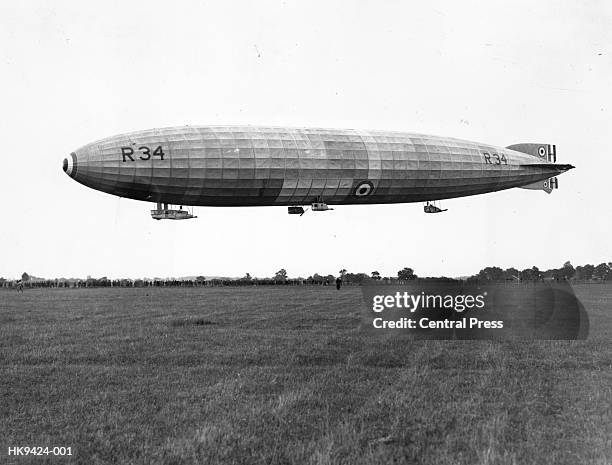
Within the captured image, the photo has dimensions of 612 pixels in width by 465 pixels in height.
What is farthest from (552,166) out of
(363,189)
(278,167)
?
(278,167)

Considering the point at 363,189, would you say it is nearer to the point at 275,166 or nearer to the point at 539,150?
the point at 275,166

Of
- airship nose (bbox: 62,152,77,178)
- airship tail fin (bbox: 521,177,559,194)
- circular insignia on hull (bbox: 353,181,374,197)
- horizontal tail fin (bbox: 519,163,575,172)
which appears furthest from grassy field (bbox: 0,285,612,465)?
airship tail fin (bbox: 521,177,559,194)

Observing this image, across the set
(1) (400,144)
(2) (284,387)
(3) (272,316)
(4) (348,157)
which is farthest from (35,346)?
(1) (400,144)

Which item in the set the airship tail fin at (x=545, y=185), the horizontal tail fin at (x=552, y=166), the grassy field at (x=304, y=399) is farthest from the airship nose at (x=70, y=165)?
the airship tail fin at (x=545, y=185)

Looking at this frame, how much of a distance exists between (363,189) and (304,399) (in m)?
18.3

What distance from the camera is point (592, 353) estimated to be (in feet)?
54.0

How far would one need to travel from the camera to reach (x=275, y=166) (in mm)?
25672

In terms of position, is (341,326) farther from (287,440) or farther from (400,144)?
(287,440)

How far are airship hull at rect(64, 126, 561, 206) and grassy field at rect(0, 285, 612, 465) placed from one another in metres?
7.36

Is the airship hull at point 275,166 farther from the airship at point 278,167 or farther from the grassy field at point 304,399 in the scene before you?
the grassy field at point 304,399

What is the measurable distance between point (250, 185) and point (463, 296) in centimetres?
1159

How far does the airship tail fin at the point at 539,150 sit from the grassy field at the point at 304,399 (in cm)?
1959

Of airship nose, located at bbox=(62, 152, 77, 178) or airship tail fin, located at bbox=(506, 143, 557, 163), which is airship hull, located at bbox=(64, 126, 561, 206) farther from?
airship tail fin, located at bbox=(506, 143, 557, 163)

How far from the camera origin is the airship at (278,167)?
24.3 m
